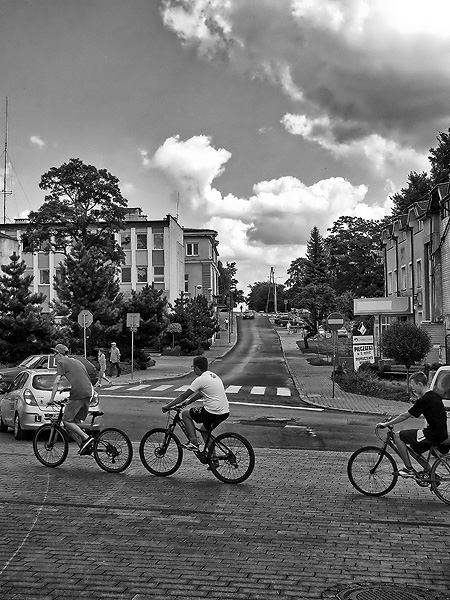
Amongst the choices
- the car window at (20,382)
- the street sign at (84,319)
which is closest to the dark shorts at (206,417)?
the car window at (20,382)

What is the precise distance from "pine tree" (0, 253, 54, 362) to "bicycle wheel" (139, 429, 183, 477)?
2739 cm

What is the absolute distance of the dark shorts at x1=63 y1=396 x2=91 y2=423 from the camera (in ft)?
36.4

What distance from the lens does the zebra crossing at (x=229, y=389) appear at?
28.8m

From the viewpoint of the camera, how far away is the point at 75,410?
11.1m

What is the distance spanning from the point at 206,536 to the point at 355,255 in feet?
288

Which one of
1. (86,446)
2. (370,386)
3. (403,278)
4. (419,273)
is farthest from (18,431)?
(403,278)

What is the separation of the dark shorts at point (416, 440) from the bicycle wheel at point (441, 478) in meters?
0.23

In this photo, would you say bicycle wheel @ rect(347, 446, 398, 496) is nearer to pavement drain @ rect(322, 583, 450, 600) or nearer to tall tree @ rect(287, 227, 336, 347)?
pavement drain @ rect(322, 583, 450, 600)

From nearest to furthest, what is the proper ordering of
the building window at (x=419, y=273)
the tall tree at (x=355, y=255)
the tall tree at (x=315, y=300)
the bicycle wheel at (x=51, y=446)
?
the bicycle wheel at (x=51, y=446) → the building window at (x=419, y=273) → the tall tree at (x=315, y=300) → the tall tree at (x=355, y=255)

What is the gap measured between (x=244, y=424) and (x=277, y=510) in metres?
9.46

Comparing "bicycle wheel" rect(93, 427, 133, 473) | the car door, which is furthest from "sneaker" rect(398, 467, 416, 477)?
the car door

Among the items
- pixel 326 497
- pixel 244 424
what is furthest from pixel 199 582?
pixel 244 424

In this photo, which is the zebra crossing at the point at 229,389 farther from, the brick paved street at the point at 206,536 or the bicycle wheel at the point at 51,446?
the brick paved street at the point at 206,536

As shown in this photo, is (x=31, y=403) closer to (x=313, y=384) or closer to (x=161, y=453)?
(x=161, y=453)
